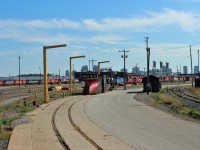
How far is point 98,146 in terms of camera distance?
12.5m

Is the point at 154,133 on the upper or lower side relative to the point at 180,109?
upper

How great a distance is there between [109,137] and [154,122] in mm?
6020

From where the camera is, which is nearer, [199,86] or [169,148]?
[169,148]

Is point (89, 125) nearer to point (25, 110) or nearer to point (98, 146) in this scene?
point (98, 146)

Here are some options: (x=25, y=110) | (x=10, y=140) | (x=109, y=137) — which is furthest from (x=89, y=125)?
(x=25, y=110)

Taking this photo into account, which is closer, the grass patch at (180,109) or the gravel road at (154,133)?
the gravel road at (154,133)

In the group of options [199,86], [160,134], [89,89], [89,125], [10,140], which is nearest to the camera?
[10,140]

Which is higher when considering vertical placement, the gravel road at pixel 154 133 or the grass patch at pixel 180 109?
the gravel road at pixel 154 133

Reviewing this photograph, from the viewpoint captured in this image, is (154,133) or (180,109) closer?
(154,133)

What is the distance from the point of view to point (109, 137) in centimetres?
1467

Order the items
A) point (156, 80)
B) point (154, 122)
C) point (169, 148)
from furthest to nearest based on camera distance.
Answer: point (156, 80) < point (154, 122) < point (169, 148)

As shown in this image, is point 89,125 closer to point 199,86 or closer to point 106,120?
point 106,120

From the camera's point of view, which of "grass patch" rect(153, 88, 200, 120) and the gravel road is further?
"grass patch" rect(153, 88, 200, 120)

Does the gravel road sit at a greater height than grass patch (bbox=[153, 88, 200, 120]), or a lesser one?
greater
